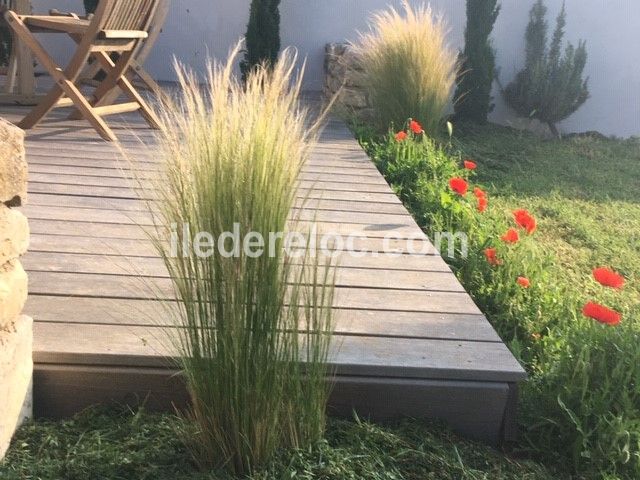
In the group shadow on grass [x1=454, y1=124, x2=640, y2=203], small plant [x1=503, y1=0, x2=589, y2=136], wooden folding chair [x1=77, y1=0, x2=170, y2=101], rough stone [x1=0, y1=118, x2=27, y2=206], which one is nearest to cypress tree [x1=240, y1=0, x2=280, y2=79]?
wooden folding chair [x1=77, y1=0, x2=170, y2=101]

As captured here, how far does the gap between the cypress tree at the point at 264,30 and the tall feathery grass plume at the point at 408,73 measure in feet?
7.96

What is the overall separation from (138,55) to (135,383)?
4555 millimetres

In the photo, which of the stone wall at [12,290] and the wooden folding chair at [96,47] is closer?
the stone wall at [12,290]

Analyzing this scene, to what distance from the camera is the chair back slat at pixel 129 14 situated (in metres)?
4.65

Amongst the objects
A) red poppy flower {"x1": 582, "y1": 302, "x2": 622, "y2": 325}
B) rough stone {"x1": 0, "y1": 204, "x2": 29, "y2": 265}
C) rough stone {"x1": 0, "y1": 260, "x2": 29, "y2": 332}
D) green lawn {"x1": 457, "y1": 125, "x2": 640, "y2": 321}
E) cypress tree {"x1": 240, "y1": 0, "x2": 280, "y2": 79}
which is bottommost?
green lawn {"x1": 457, "y1": 125, "x2": 640, "y2": 321}

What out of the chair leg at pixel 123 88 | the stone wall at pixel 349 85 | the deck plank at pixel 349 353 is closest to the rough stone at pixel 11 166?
the deck plank at pixel 349 353

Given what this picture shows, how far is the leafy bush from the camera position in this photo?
198 centimetres

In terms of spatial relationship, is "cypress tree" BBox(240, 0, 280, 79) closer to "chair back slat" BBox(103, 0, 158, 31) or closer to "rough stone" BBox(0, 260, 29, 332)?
"chair back slat" BBox(103, 0, 158, 31)

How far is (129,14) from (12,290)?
365 centimetres

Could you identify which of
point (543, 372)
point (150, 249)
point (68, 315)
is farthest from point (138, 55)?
point (543, 372)

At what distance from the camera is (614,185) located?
628 cm

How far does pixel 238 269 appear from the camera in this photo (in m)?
1.58

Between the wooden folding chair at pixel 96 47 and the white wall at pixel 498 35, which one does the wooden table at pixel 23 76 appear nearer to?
the wooden folding chair at pixel 96 47

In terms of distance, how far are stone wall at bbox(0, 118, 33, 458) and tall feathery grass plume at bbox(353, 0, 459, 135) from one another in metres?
4.25
